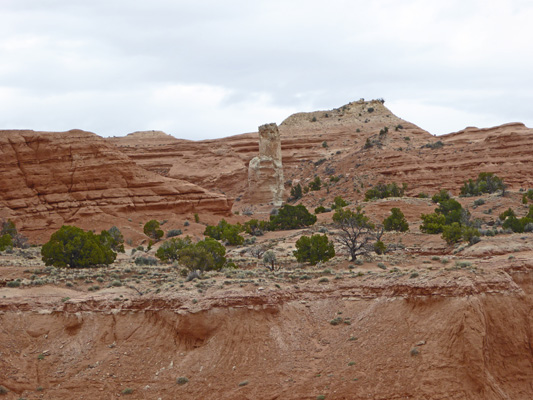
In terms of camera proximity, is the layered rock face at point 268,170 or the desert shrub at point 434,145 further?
→ the desert shrub at point 434,145

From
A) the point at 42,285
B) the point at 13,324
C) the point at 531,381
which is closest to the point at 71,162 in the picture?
the point at 42,285

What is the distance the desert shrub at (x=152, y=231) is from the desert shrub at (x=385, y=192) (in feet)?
62.4

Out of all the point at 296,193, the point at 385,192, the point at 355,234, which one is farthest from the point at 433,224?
the point at 296,193

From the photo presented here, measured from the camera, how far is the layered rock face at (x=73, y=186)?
49.8 meters

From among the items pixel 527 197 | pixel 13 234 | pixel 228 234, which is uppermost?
pixel 527 197

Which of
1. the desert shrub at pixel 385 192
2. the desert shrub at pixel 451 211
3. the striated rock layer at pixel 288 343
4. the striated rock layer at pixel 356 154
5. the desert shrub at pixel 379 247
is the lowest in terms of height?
the striated rock layer at pixel 288 343

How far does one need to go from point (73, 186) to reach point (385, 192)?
26.1m

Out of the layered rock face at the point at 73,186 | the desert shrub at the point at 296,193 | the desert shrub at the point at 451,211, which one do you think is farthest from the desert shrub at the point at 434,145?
the layered rock face at the point at 73,186

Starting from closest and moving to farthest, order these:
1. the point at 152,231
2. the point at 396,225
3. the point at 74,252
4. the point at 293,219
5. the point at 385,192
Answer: the point at 74,252
the point at 396,225
the point at 293,219
the point at 152,231
the point at 385,192

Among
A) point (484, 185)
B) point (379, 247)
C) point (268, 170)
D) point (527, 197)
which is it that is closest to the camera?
point (379, 247)

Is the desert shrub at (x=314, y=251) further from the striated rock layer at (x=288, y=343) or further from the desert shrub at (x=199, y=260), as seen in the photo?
the striated rock layer at (x=288, y=343)

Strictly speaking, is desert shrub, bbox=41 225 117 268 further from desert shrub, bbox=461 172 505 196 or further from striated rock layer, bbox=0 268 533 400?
desert shrub, bbox=461 172 505 196

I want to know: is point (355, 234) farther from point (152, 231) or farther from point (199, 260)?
point (152, 231)

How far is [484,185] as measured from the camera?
55344mm
